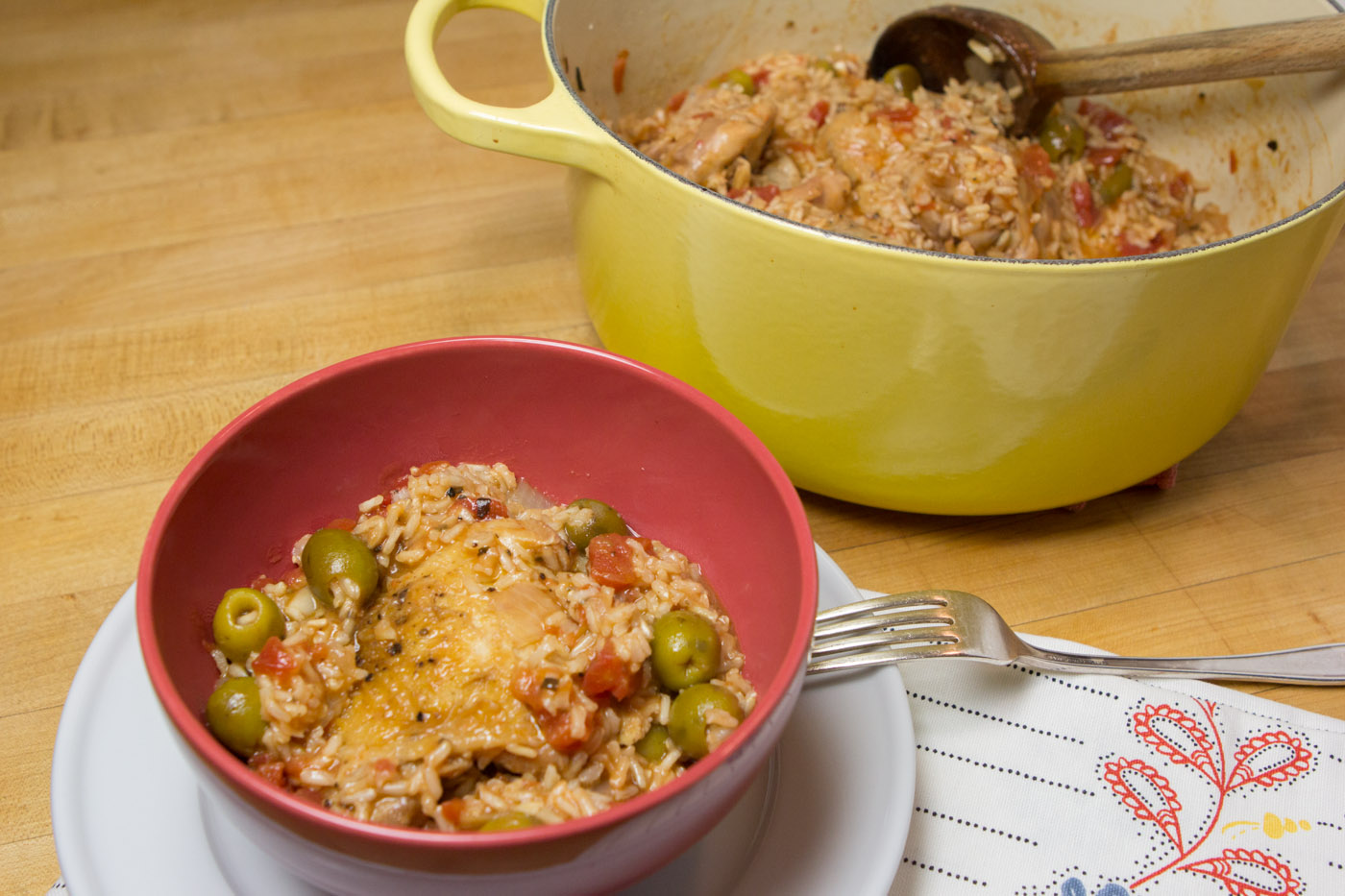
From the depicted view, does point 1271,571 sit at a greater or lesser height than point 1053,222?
lesser

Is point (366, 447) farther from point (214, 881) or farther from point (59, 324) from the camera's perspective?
point (59, 324)

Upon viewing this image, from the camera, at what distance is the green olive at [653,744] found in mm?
1235

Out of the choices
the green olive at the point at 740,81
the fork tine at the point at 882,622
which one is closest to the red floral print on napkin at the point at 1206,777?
the fork tine at the point at 882,622

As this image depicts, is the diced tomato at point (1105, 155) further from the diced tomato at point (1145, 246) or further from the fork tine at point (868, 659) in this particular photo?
the fork tine at point (868, 659)

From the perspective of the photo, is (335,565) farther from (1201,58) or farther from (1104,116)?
(1104,116)

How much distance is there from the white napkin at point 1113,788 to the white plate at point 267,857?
0.56ft

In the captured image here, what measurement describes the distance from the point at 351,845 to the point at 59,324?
62.6 inches

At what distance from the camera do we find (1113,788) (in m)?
1.44

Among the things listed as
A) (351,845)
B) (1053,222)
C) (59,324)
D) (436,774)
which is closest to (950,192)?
(1053,222)

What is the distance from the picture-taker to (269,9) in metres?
3.02

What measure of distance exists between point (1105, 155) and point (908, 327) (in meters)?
1.10

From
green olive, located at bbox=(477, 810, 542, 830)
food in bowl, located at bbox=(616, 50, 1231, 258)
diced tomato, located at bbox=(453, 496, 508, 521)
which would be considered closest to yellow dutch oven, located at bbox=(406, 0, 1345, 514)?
food in bowl, located at bbox=(616, 50, 1231, 258)

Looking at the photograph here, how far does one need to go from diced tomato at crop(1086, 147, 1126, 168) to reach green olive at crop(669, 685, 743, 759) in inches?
61.4

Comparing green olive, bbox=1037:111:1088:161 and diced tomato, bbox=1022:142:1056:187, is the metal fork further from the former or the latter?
green olive, bbox=1037:111:1088:161
